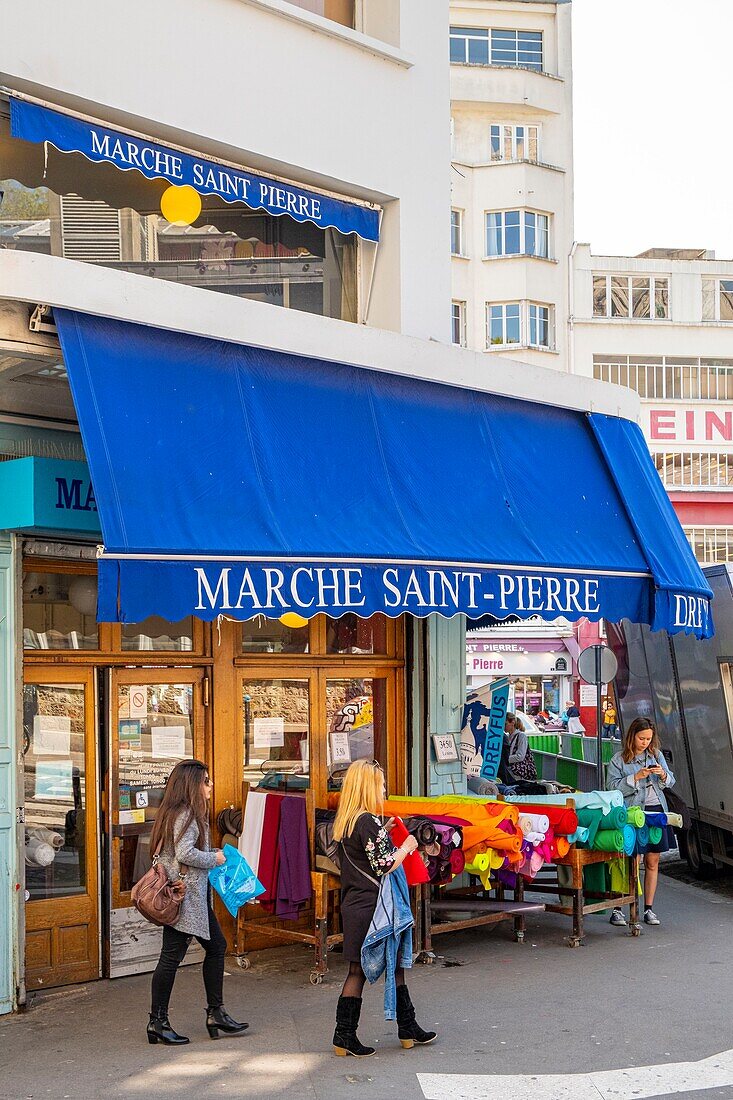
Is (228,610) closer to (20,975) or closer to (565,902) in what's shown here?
(20,975)

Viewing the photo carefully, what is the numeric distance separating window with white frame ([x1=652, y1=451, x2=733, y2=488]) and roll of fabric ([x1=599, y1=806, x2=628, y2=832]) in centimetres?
3152

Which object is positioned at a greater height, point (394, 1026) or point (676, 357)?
point (676, 357)

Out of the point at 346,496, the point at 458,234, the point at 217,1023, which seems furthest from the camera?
the point at 458,234

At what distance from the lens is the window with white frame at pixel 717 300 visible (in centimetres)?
4375

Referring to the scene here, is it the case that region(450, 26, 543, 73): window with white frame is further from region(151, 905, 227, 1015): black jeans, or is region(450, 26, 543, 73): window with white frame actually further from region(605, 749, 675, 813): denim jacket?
region(151, 905, 227, 1015): black jeans

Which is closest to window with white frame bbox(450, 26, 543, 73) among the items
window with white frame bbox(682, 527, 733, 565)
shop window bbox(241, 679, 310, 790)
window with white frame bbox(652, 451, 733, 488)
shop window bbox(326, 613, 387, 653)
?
window with white frame bbox(652, 451, 733, 488)

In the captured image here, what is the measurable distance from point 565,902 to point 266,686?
3.78 meters

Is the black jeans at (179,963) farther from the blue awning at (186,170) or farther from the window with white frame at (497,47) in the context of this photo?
the window with white frame at (497,47)

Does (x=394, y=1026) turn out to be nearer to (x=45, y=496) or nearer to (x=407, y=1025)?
(x=407, y=1025)

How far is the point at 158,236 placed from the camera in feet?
33.6

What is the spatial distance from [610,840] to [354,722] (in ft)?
7.92

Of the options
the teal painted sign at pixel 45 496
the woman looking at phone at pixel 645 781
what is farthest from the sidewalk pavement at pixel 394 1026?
the teal painted sign at pixel 45 496

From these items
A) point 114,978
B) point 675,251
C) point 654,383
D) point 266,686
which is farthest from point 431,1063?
point 675,251

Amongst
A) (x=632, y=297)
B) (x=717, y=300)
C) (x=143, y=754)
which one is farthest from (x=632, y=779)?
(x=717, y=300)
